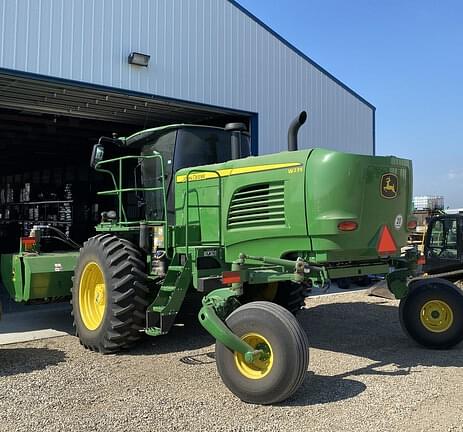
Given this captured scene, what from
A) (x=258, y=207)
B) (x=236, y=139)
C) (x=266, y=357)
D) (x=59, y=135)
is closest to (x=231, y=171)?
(x=258, y=207)

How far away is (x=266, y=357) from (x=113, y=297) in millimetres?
2140

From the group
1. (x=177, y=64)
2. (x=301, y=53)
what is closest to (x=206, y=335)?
(x=177, y=64)

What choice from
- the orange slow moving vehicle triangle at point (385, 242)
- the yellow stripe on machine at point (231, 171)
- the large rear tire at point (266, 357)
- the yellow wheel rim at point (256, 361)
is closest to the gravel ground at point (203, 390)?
the large rear tire at point (266, 357)

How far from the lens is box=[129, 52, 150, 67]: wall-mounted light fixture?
953 cm

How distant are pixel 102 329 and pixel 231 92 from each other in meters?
6.38

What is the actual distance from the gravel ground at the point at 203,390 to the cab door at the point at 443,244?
6.74m

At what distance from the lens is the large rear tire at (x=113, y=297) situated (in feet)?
20.1

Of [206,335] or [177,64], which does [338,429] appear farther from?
[177,64]

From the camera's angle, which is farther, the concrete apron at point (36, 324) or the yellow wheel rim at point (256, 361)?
the concrete apron at point (36, 324)

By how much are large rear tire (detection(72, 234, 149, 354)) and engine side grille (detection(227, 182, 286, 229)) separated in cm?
123

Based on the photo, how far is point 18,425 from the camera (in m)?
4.16

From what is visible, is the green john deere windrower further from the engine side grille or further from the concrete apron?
the concrete apron

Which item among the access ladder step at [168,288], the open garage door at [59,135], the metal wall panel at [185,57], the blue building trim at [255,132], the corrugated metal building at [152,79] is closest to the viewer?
the access ladder step at [168,288]

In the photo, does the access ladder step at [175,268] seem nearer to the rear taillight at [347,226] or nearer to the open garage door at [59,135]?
the rear taillight at [347,226]
